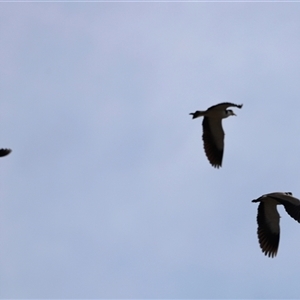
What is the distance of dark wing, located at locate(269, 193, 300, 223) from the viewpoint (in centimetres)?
2733

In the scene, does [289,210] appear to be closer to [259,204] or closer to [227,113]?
[259,204]

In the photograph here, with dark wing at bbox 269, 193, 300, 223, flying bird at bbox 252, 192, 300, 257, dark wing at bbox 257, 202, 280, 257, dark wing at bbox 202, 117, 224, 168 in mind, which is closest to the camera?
dark wing at bbox 269, 193, 300, 223

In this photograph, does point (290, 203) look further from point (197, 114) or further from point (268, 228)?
point (197, 114)

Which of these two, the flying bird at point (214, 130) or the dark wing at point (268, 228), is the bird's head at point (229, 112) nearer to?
the flying bird at point (214, 130)

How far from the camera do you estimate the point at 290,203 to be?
1088 inches

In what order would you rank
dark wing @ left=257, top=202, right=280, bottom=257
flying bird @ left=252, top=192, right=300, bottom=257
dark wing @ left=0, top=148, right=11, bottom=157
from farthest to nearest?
dark wing @ left=257, top=202, right=280, bottom=257 < flying bird @ left=252, top=192, right=300, bottom=257 < dark wing @ left=0, top=148, right=11, bottom=157

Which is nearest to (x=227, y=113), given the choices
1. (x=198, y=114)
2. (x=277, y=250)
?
(x=198, y=114)

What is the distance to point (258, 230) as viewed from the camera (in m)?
28.9

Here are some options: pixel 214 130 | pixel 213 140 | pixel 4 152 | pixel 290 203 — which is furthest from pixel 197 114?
pixel 4 152

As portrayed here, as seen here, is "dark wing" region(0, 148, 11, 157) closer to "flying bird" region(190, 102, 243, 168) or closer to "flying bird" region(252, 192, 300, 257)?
"flying bird" region(190, 102, 243, 168)

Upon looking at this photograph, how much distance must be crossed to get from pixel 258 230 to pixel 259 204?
0.96 m

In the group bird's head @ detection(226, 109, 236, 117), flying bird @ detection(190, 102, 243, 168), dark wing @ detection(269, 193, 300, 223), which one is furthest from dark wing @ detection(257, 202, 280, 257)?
bird's head @ detection(226, 109, 236, 117)

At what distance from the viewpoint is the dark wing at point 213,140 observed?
96.0 ft

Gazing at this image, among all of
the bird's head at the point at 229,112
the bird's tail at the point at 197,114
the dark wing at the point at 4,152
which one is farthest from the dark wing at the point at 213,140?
the dark wing at the point at 4,152
